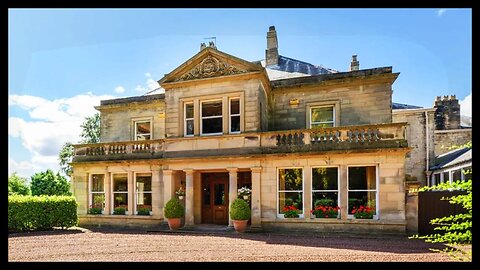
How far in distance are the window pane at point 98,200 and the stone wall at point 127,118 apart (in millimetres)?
3575

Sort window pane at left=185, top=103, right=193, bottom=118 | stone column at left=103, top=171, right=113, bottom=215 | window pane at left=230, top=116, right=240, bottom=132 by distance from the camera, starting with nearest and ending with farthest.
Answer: window pane at left=230, top=116, right=240, bottom=132
window pane at left=185, top=103, right=193, bottom=118
stone column at left=103, top=171, right=113, bottom=215

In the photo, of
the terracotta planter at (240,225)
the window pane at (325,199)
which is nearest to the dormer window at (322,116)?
the window pane at (325,199)

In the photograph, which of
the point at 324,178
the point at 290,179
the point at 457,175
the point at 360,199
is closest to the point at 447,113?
the point at 457,175

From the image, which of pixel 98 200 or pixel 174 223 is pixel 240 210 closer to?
pixel 174 223

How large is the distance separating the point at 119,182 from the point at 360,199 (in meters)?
10.7

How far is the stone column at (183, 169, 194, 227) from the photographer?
1334 centimetres

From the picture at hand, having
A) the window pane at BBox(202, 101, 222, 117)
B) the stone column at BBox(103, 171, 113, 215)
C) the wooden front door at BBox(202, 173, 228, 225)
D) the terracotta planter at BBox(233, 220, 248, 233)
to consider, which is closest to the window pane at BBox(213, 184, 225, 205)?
the wooden front door at BBox(202, 173, 228, 225)

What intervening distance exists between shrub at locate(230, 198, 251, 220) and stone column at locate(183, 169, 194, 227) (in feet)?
6.52

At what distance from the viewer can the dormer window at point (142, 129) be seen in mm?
17453

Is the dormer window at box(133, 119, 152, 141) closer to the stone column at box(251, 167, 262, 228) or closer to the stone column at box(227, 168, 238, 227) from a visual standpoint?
the stone column at box(227, 168, 238, 227)

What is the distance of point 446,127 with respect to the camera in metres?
20.3

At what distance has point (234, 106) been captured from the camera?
1360 centimetres

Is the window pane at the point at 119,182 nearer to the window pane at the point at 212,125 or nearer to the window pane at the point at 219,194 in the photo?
the window pane at the point at 219,194
